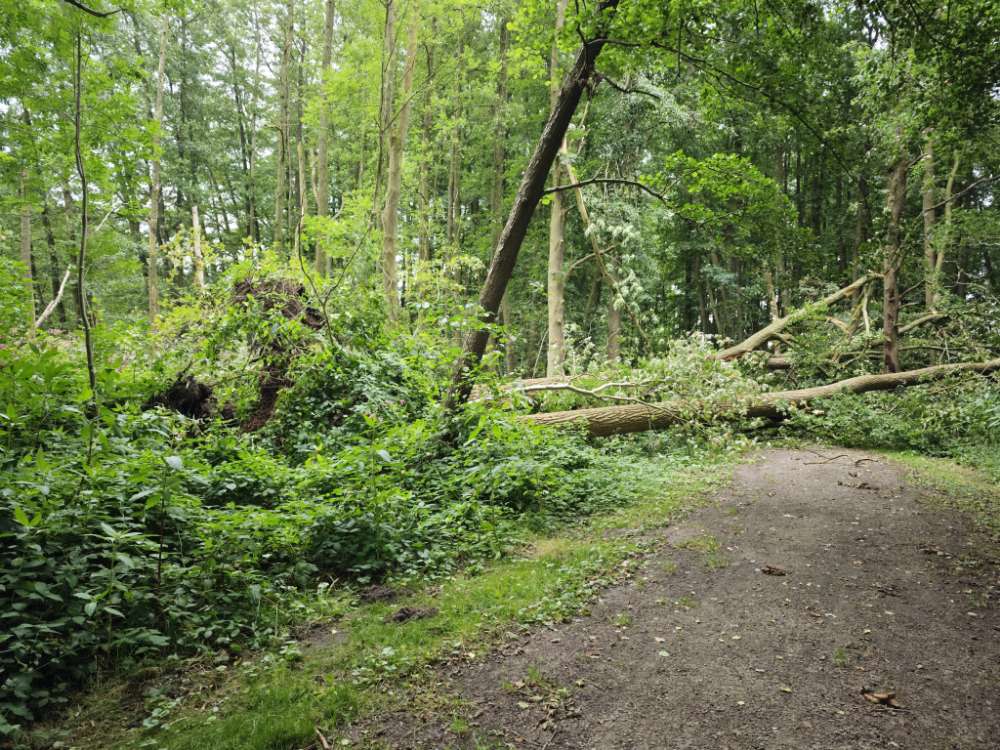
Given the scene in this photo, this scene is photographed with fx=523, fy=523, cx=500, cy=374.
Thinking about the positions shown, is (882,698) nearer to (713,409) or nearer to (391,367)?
(713,409)

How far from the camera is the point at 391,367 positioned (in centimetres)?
691

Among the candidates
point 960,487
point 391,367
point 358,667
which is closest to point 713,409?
point 960,487

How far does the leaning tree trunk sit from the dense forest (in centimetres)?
3

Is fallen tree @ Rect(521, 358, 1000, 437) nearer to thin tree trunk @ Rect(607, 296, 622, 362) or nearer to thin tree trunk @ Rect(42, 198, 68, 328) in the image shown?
thin tree trunk @ Rect(607, 296, 622, 362)

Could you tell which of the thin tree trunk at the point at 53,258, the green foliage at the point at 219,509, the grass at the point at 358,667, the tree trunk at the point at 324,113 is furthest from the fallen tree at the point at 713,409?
the thin tree trunk at the point at 53,258

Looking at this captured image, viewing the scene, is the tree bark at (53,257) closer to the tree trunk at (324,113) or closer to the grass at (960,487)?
the tree trunk at (324,113)

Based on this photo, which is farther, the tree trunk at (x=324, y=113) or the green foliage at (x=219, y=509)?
the tree trunk at (x=324, y=113)

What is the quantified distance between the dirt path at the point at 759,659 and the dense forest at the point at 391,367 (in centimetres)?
51

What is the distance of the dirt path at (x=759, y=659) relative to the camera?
2449 millimetres

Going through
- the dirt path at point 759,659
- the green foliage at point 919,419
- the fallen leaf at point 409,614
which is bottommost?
the dirt path at point 759,659

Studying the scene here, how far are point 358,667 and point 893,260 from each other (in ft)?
42.6

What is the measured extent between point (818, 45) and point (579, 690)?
6.66 meters

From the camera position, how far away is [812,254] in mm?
7379

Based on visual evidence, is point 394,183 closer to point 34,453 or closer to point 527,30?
point 527,30
